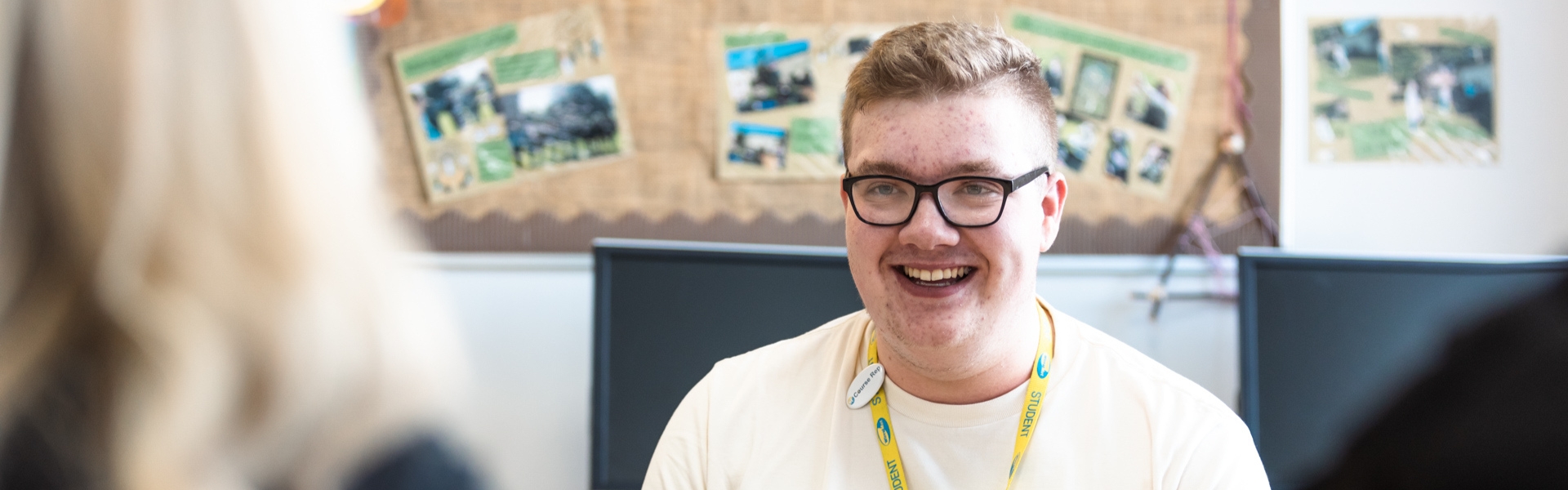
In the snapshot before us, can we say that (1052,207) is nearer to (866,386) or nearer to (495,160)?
(866,386)

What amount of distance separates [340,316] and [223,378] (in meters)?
0.07

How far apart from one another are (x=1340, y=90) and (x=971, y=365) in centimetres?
135

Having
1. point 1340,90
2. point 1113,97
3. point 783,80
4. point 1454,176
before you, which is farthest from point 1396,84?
point 783,80

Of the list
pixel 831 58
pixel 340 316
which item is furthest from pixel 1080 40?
pixel 340 316

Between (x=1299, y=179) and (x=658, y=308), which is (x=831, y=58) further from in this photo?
(x=1299, y=179)

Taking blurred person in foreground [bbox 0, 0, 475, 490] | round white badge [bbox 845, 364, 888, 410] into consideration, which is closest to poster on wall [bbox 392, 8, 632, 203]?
round white badge [bbox 845, 364, 888, 410]

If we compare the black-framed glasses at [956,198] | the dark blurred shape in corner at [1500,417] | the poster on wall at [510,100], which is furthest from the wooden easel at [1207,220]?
the poster on wall at [510,100]

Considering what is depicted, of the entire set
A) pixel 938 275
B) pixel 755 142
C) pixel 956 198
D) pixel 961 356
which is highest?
pixel 755 142

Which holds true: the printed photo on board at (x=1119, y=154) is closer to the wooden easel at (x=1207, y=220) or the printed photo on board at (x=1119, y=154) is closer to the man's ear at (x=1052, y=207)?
the wooden easel at (x=1207, y=220)

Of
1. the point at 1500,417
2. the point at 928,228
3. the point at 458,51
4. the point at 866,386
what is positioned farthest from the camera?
the point at 458,51

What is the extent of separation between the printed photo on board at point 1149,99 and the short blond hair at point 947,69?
0.78 m

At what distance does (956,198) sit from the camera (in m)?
1.23

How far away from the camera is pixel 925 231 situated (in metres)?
1.21

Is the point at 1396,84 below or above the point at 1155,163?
above
